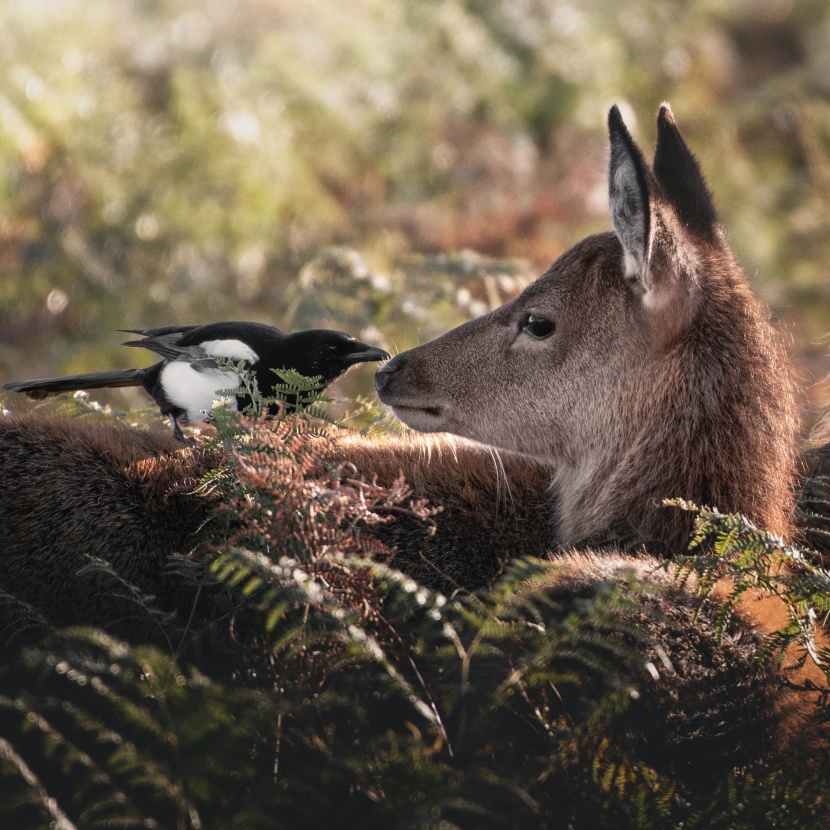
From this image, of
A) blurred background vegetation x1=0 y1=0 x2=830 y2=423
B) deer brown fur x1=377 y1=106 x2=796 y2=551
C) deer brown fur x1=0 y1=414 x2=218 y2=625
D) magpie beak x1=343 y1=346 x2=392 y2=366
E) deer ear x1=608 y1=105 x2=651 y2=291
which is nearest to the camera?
deer brown fur x1=0 y1=414 x2=218 y2=625

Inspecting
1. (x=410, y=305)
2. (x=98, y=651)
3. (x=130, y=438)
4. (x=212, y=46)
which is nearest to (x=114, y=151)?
(x=212, y=46)

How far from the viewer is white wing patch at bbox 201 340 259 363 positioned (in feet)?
Answer: 10.4

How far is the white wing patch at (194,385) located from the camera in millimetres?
3137

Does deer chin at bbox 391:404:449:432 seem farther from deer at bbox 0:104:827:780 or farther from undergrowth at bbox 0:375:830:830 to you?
undergrowth at bbox 0:375:830:830

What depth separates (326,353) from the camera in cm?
325

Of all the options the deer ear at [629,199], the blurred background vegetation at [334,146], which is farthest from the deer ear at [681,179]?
the blurred background vegetation at [334,146]

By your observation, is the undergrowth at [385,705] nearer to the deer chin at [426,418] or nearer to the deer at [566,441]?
the deer at [566,441]

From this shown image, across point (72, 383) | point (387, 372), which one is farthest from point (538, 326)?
point (72, 383)

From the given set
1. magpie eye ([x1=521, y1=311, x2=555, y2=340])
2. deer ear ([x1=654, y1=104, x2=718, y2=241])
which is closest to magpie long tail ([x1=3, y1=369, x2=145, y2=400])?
magpie eye ([x1=521, y1=311, x2=555, y2=340])

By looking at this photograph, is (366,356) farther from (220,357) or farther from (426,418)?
(220,357)

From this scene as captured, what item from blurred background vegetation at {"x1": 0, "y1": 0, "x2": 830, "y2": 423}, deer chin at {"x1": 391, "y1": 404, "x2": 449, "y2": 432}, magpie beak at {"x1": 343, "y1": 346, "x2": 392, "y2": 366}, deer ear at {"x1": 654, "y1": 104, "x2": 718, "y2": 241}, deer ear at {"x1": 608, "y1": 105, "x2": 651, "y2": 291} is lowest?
deer chin at {"x1": 391, "y1": 404, "x2": 449, "y2": 432}

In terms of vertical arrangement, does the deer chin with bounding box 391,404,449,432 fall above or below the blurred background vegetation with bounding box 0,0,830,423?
below

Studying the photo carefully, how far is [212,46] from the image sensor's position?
1252cm

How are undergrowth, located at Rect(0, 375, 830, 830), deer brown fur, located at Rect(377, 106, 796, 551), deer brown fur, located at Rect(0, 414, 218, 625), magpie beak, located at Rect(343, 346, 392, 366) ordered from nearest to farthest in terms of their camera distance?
undergrowth, located at Rect(0, 375, 830, 830)
deer brown fur, located at Rect(0, 414, 218, 625)
deer brown fur, located at Rect(377, 106, 796, 551)
magpie beak, located at Rect(343, 346, 392, 366)
